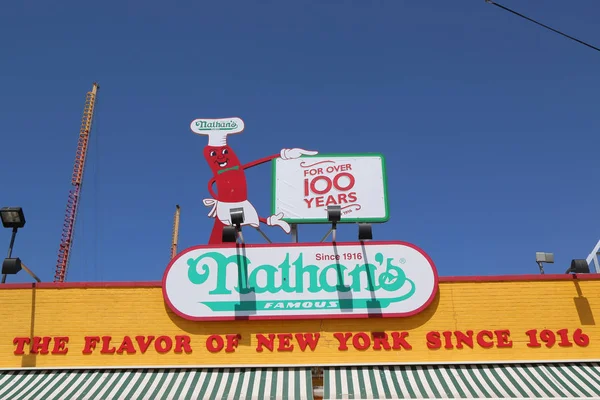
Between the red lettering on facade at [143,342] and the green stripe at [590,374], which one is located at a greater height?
the red lettering on facade at [143,342]

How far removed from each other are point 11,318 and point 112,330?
2.60m

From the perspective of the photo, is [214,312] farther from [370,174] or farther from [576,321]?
[576,321]

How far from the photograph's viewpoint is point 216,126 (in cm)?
1819

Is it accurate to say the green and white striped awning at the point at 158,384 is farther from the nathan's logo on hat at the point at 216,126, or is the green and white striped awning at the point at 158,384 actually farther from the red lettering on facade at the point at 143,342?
the nathan's logo on hat at the point at 216,126

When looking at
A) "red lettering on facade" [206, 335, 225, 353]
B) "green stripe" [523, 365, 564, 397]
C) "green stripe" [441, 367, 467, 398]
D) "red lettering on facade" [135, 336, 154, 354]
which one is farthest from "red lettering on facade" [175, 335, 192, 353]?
"green stripe" [523, 365, 564, 397]

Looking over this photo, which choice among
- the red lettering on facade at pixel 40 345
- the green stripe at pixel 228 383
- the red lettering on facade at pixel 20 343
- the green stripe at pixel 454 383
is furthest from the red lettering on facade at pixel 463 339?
the red lettering on facade at pixel 20 343

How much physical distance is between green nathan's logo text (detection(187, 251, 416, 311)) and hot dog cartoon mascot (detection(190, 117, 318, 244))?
218 cm

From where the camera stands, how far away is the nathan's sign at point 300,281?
1387cm

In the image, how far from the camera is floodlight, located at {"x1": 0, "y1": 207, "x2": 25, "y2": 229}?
48.9 ft

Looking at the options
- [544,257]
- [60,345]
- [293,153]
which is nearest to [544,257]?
[544,257]

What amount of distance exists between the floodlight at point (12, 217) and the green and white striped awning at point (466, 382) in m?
9.02

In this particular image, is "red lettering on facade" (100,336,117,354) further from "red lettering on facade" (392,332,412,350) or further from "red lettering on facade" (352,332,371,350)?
→ "red lettering on facade" (392,332,412,350)

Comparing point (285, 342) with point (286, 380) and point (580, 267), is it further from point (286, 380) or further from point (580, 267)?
point (580, 267)

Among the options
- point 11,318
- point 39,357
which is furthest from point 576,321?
point 11,318
